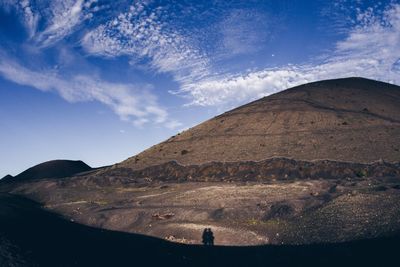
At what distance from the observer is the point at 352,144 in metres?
71.0

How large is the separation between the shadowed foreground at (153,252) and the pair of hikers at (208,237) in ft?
3.52

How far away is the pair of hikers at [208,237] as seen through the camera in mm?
33938

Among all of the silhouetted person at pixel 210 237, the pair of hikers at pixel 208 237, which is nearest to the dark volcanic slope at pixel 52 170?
the pair of hikers at pixel 208 237

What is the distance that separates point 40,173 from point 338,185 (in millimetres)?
93703

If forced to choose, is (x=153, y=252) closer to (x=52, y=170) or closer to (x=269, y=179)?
(x=269, y=179)

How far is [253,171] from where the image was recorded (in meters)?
66.8

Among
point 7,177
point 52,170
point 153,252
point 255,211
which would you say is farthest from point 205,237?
point 7,177

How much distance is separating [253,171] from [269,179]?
209 inches

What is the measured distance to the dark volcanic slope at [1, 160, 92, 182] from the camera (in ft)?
361

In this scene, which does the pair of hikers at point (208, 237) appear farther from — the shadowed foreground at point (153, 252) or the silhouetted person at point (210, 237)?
the shadowed foreground at point (153, 252)

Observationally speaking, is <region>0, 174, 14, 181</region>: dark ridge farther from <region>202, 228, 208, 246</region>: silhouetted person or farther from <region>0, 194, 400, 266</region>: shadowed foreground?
<region>202, 228, 208, 246</region>: silhouetted person

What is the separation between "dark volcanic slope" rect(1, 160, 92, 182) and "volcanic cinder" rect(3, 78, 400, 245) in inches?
944

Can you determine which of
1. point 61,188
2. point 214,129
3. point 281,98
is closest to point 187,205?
point 61,188

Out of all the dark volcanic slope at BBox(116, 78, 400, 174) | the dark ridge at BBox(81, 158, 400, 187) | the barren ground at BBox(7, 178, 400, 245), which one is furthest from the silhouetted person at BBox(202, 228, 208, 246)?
the dark volcanic slope at BBox(116, 78, 400, 174)
